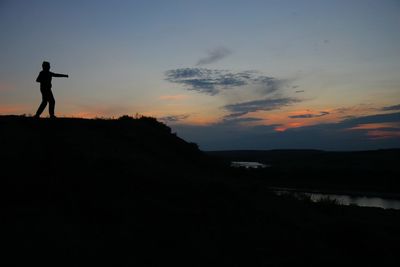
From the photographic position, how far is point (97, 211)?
36.6 ft

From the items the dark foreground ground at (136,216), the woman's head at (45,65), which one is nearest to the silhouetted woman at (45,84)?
the woman's head at (45,65)

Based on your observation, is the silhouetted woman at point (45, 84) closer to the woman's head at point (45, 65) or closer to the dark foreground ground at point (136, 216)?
the woman's head at point (45, 65)

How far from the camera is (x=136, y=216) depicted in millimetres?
11023

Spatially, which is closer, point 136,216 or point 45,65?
point 136,216

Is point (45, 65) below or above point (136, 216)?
above

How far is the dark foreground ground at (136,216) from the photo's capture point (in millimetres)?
9273

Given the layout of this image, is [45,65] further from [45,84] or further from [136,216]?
[136,216]

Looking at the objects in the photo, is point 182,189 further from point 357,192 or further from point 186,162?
point 357,192

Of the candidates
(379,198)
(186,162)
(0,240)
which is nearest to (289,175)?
(379,198)

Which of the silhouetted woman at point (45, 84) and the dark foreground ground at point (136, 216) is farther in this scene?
the silhouetted woman at point (45, 84)

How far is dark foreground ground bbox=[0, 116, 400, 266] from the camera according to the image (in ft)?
30.4

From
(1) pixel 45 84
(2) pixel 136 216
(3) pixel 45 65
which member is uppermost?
(3) pixel 45 65

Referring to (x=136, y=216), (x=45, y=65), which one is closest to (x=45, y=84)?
(x=45, y=65)

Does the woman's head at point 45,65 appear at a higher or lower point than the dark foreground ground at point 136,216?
higher
